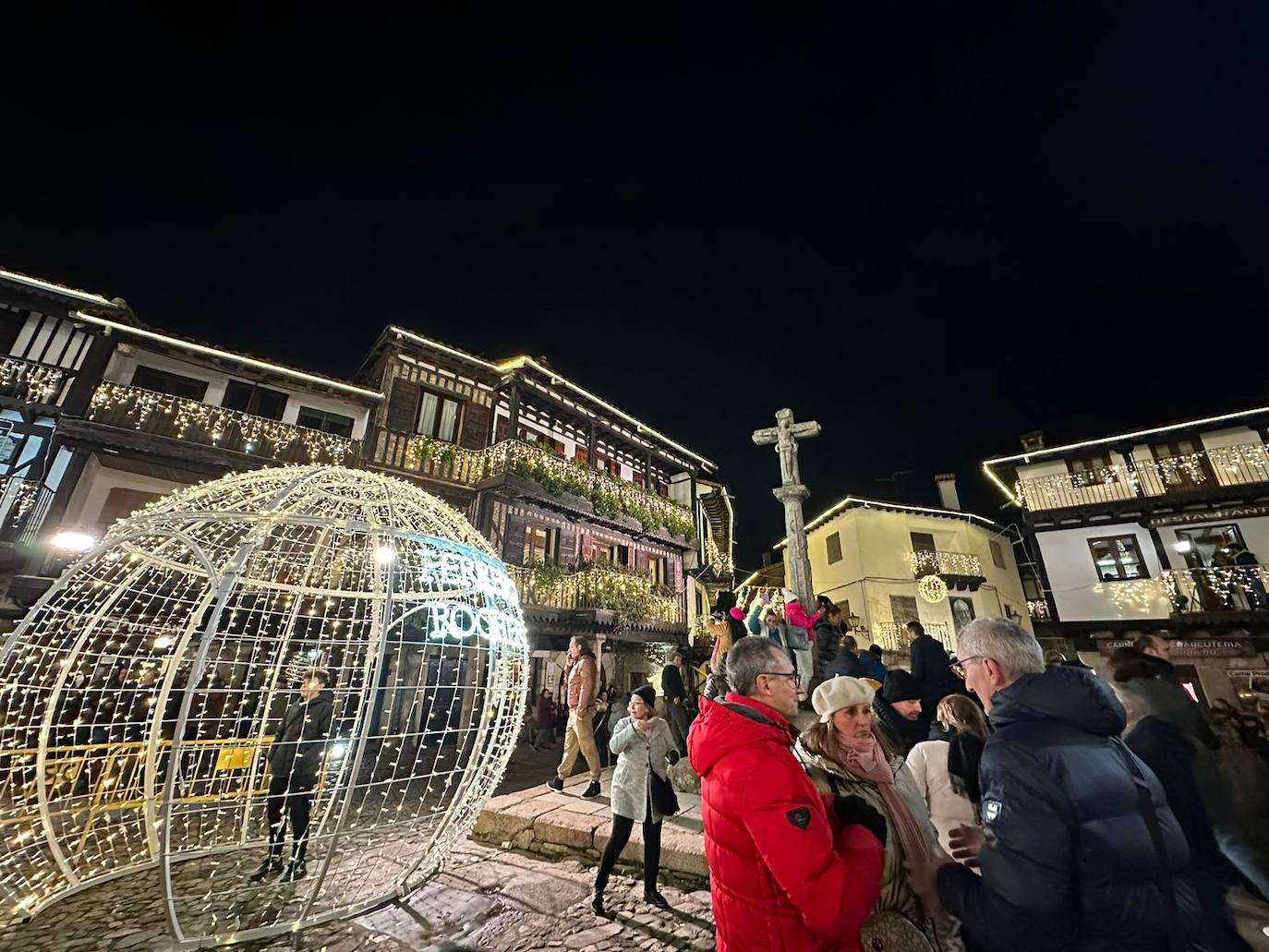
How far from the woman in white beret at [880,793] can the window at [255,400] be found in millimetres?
16923

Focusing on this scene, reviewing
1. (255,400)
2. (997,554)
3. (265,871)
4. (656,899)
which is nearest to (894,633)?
(997,554)

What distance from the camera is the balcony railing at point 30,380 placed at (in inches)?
445

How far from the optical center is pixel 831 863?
5.40 feet

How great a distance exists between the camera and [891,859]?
1.88 meters

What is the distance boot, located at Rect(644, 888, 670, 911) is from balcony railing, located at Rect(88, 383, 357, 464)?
506 inches

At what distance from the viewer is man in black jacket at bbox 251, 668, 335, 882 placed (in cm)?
476

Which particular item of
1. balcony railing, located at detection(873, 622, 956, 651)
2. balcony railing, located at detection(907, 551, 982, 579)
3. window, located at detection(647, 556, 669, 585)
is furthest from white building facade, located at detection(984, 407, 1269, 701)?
window, located at detection(647, 556, 669, 585)

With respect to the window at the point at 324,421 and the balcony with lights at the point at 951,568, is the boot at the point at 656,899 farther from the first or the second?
the balcony with lights at the point at 951,568

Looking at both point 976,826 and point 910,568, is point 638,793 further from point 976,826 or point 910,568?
point 910,568

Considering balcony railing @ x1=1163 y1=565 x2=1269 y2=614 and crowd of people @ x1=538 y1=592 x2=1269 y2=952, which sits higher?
balcony railing @ x1=1163 y1=565 x2=1269 y2=614

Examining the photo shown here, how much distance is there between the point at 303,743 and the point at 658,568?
17.0m

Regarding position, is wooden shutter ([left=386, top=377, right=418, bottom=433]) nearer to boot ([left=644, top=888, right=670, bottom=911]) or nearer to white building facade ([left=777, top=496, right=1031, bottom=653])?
boot ([left=644, top=888, right=670, bottom=911])

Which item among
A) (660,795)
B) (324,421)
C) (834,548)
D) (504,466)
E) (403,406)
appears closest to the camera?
(660,795)

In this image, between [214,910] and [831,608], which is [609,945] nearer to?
[214,910]
